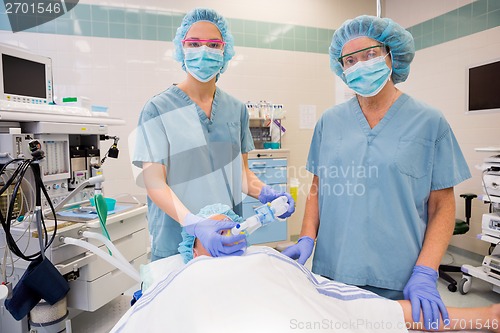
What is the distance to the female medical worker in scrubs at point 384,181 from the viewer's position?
3.62 ft

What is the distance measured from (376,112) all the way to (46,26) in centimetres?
336

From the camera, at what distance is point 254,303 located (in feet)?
2.77

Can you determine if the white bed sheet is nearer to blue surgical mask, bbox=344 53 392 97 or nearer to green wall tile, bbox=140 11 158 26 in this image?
blue surgical mask, bbox=344 53 392 97

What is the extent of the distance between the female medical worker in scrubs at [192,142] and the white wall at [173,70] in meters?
2.24

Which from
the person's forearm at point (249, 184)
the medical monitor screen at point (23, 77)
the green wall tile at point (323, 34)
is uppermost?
the green wall tile at point (323, 34)

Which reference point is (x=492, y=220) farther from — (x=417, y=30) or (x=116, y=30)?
(x=116, y=30)

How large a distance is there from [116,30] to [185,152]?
2.75 metres

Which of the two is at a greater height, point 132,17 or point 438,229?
point 132,17

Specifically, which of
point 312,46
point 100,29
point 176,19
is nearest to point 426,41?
point 312,46

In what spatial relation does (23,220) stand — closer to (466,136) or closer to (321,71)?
(321,71)

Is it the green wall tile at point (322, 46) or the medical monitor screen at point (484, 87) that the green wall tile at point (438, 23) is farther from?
the green wall tile at point (322, 46)

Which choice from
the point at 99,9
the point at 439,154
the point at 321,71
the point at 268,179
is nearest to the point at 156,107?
the point at 439,154

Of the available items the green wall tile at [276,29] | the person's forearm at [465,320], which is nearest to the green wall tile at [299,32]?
the green wall tile at [276,29]

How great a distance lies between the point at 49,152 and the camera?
1.77 metres
